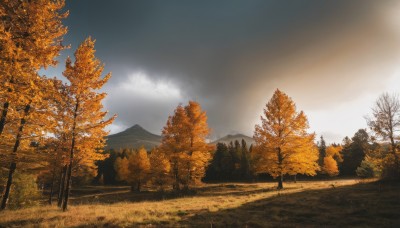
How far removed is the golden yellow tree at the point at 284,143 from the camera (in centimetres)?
2631

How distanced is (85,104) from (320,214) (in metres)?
14.9

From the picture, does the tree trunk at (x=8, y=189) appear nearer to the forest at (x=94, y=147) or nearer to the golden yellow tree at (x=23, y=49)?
the forest at (x=94, y=147)

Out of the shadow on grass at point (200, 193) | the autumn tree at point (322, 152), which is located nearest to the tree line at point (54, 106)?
the shadow on grass at point (200, 193)

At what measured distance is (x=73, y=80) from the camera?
1460 cm

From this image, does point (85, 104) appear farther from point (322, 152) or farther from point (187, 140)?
point (322, 152)

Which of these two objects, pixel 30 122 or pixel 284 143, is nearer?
pixel 30 122

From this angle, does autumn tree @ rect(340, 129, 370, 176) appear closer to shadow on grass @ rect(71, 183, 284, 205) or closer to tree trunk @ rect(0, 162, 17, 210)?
shadow on grass @ rect(71, 183, 284, 205)

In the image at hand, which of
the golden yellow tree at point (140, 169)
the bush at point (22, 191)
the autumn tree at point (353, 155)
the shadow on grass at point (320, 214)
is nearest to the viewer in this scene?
the shadow on grass at point (320, 214)

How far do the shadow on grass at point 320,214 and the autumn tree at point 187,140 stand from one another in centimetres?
1197

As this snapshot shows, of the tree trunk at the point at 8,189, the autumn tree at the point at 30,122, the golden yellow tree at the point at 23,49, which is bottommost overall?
the tree trunk at the point at 8,189

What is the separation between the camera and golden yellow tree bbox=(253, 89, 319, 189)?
2631 centimetres

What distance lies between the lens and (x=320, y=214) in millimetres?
11922

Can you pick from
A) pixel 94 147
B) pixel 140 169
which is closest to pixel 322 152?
pixel 140 169

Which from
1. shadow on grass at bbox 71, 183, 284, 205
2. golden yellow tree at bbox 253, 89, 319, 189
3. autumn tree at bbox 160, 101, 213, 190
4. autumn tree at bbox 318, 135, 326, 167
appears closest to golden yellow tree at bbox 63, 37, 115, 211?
shadow on grass at bbox 71, 183, 284, 205
